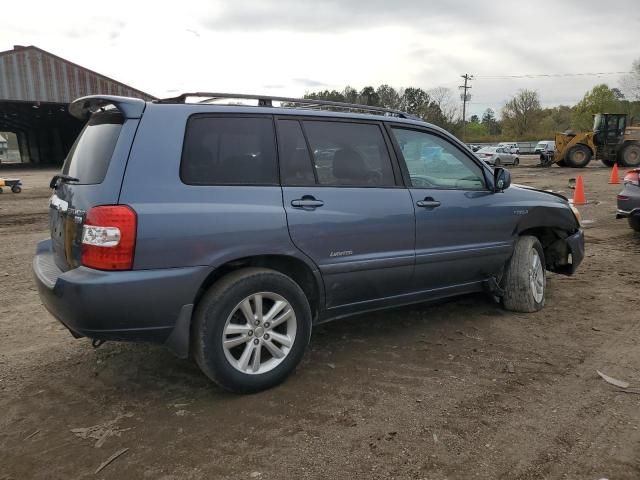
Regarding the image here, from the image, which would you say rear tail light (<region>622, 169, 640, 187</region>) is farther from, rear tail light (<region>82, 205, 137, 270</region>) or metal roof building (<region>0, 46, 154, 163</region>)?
metal roof building (<region>0, 46, 154, 163</region>)

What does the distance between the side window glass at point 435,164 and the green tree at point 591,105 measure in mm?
81224

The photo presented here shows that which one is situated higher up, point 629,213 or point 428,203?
point 428,203

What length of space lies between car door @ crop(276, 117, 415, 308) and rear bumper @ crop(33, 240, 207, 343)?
0.79 metres

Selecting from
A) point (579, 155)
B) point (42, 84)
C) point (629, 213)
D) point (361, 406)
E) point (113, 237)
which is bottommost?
point (361, 406)

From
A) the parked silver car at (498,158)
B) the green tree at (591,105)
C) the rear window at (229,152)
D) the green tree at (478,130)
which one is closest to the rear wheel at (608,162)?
the parked silver car at (498,158)

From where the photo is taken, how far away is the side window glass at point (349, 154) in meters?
3.60

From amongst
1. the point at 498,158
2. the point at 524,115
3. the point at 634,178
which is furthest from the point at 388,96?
the point at 634,178

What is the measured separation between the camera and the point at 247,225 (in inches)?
123

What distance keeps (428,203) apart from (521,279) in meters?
1.37

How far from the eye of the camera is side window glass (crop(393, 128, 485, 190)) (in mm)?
4082

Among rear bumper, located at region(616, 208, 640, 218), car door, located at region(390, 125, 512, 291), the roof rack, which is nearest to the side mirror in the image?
car door, located at region(390, 125, 512, 291)

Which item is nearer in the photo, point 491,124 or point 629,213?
point 629,213

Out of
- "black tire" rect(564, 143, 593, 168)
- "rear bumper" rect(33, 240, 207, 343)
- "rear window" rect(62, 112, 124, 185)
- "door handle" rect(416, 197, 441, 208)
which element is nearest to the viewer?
"rear bumper" rect(33, 240, 207, 343)

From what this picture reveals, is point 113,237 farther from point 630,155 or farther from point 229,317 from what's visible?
point 630,155
